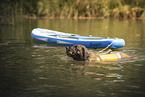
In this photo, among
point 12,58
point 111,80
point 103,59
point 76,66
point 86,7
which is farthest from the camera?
point 86,7

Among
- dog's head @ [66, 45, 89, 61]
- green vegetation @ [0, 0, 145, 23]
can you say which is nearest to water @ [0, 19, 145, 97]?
dog's head @ [66, 45, 89, 61]

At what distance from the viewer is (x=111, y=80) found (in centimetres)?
1243

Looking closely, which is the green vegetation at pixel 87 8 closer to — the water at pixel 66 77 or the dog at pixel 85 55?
the water at pixel 66 77

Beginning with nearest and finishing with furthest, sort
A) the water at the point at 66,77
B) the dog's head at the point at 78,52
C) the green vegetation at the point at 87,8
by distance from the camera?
the water at the point at 66,77 → the dog's head at the point at 78,52 → the green vegetation at the point at 87,8

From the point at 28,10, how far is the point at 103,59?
5366cm

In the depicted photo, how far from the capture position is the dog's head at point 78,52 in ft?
51.4

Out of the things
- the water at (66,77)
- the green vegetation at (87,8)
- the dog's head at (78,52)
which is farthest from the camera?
the green vegetation at (87,8)

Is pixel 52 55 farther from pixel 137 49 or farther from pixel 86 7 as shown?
pixel 86 7

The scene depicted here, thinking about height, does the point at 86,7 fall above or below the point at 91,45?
above

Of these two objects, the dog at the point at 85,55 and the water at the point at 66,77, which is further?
the dog at the point at 85,55

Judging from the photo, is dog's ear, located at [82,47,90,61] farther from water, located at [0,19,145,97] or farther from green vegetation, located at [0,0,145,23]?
green vegetation, located at [0,0,145,23]

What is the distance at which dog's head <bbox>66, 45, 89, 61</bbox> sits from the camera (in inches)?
616

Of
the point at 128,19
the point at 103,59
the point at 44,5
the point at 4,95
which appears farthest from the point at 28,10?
the point at 4,95

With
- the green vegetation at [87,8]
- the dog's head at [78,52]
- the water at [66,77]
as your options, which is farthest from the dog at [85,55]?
the green vegetation at [87,8]
